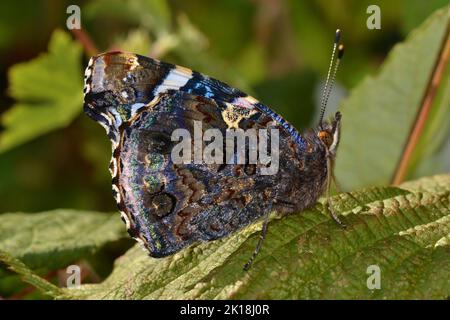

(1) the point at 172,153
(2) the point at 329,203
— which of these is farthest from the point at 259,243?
(1) the point at 172,153

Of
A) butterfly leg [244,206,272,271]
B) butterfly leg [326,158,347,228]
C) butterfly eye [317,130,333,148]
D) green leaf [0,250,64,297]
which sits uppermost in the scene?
butterfly eye [317,130,333,148]

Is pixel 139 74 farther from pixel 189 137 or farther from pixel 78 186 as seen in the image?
pixel 78 186

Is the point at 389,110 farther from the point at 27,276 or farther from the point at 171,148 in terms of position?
the point at 27,276

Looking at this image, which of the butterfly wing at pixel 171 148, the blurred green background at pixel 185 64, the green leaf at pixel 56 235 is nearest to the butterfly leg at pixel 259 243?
the butterfly wing at pixel 171 148

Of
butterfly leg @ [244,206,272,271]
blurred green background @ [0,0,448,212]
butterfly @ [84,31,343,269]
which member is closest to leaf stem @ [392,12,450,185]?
butterfly @ [84,31,343,269]

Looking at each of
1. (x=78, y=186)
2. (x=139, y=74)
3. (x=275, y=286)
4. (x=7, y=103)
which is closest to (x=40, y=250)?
(x=139, y=74)

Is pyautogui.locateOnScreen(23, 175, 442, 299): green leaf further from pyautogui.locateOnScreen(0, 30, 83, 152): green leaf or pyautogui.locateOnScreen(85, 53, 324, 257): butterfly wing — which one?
pyautogui.locateOnScreen(0, 30, 83, 152): green leaf
